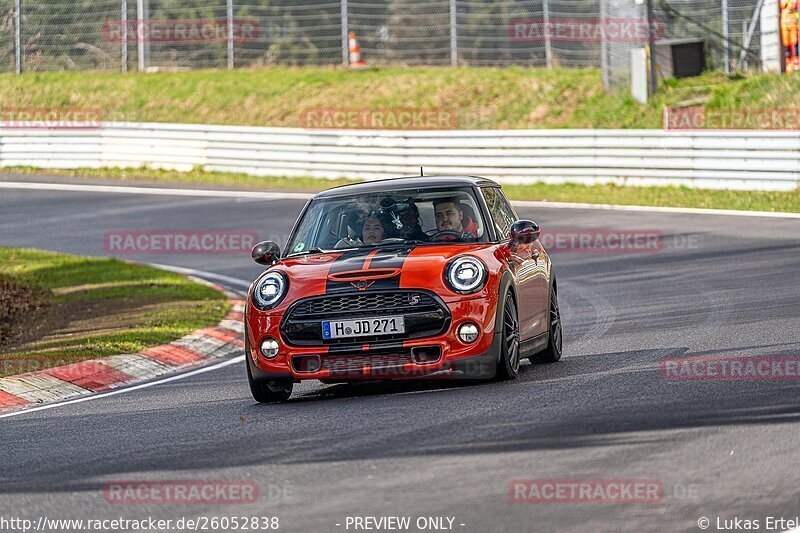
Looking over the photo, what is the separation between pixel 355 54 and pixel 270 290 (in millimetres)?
29233

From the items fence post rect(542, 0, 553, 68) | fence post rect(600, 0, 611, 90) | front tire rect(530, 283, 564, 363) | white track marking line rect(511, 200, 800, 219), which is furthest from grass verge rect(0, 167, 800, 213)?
front tire rect(530, 283, 564, 363)

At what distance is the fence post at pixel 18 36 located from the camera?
3786 cm

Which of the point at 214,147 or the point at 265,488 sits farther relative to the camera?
the point at 214,147

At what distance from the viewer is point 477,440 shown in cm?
709

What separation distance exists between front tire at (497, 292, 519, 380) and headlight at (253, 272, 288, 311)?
4.84 ft

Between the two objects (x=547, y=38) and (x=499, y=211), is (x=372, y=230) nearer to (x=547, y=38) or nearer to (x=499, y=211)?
(x=499, y=211)

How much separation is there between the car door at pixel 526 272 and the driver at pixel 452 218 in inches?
8.6

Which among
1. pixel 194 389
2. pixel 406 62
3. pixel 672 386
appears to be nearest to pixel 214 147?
pixel 406 62

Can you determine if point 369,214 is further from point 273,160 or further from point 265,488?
point 273,160

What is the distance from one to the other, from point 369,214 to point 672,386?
2.60m

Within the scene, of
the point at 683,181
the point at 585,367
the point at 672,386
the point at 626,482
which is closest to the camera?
the point at 626,482

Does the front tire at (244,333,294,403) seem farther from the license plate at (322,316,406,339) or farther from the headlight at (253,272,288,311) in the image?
the license plate at (322,316,406,339)

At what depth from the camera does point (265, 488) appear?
6.27 meters

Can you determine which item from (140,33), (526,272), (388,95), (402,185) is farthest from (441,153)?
(526,272)
